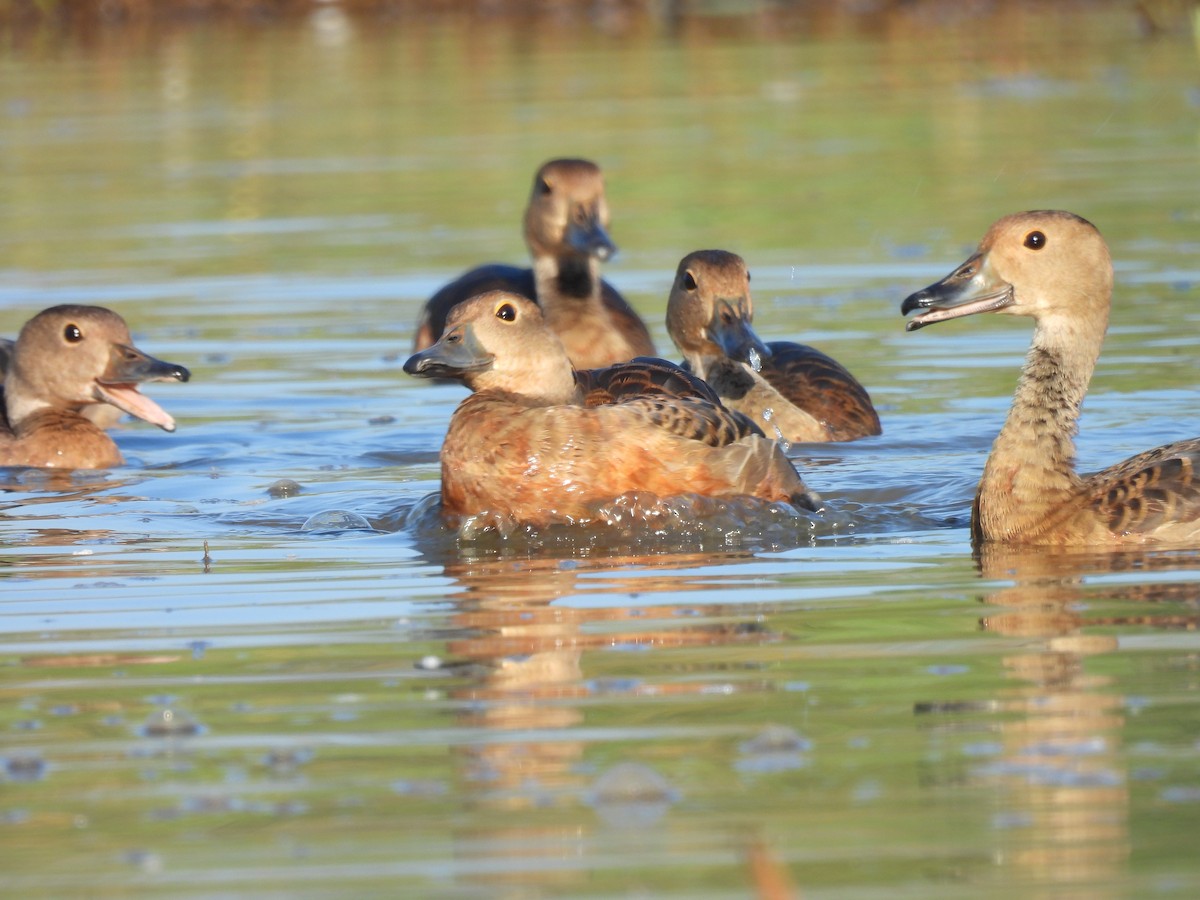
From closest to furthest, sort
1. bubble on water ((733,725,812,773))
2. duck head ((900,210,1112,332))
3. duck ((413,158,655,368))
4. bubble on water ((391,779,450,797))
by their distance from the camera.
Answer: bubble on water ((391,779,450,797)), bubble on water ((733,725,812,773)), duck head ((900,210,1112,332)), duck ((413,158,655,368))

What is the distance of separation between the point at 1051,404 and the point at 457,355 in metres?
2.29

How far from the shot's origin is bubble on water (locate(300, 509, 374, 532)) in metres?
8.97

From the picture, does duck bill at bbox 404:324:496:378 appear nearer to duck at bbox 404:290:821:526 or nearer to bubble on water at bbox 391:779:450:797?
duck at bbox 404:290:821:526

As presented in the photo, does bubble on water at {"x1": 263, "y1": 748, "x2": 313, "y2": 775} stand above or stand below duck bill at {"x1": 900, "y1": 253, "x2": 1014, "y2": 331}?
below

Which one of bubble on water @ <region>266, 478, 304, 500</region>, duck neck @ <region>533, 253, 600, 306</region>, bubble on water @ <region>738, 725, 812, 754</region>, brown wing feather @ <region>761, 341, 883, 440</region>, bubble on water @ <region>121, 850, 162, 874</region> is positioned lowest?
bubble on water @ <region>121, 850, 162, 874</region>

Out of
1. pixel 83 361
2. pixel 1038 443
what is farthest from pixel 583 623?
pixel 83 361

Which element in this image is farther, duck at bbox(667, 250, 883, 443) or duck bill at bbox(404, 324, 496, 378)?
duck at bbox(667, 250, 883, 443)

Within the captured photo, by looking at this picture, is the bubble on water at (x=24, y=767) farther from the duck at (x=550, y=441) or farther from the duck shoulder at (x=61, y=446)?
the duck shoulder at (x=61, y=446)


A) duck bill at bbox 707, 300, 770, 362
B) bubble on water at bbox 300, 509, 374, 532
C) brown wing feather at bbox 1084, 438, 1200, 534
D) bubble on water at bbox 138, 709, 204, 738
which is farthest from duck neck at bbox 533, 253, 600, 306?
bubble on water at bbox 138, 709, 204, 738

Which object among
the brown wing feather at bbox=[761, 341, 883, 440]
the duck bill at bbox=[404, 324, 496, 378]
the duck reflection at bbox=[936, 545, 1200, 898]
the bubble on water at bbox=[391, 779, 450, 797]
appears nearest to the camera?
the duck reflection at bbox=[936, 545, 1200, 898]

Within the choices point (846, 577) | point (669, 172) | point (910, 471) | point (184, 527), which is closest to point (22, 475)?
point (184, 527)

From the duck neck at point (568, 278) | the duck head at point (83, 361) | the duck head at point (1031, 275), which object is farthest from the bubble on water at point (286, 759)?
the duck neck at point (568, 278)

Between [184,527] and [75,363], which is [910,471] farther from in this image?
[75,363]

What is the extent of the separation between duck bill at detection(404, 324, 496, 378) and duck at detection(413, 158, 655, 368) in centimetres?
408
